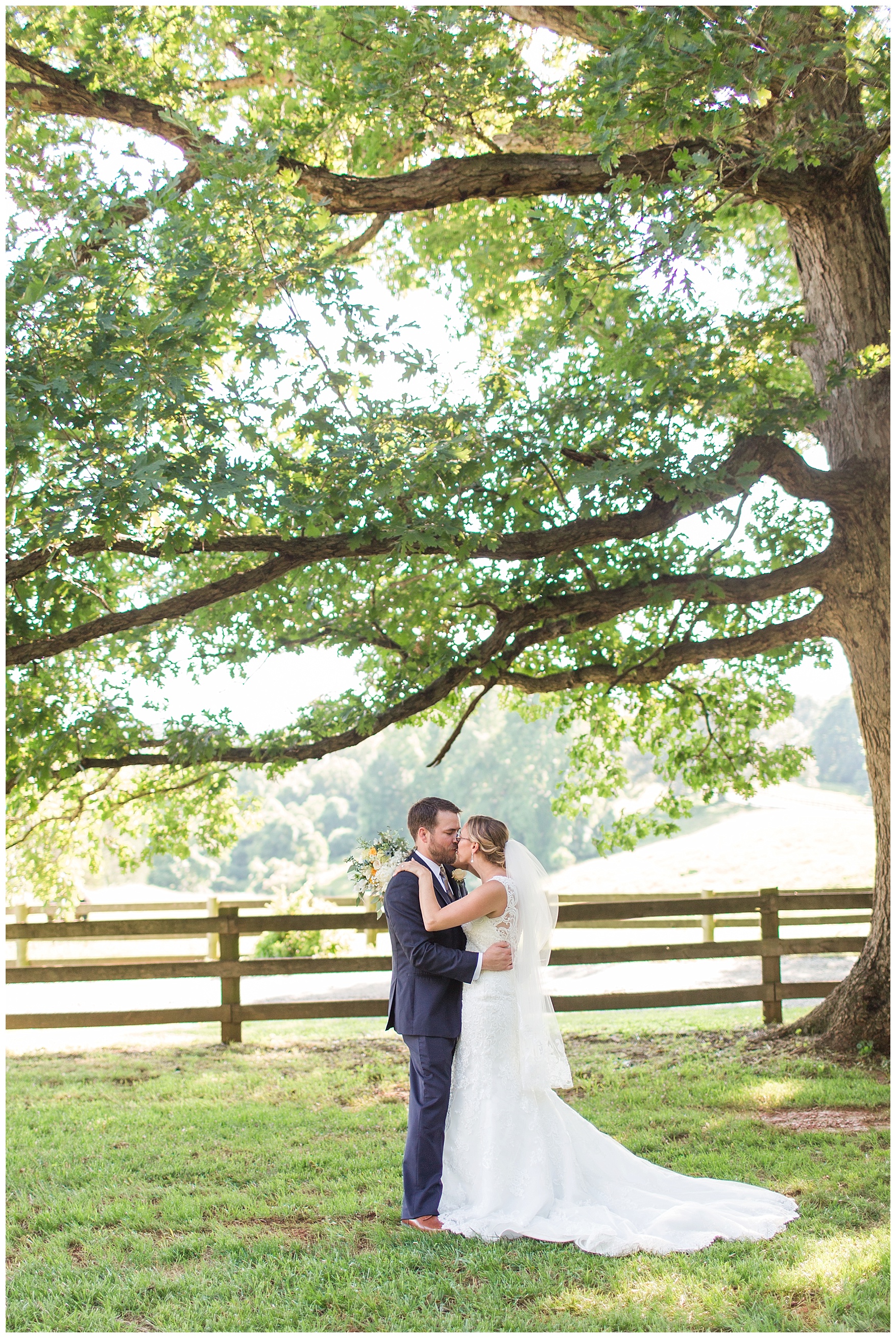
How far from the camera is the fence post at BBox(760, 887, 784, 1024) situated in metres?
9.37

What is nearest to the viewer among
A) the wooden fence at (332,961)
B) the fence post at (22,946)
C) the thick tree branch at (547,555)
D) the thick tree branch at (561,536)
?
the thick tree branch at (561,536)

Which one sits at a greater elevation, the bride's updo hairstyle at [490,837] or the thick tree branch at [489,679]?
the thick tree branch at [489,679]

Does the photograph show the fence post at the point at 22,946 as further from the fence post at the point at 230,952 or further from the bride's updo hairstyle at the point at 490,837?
the bride's updo hairstyle at the point at 490,837

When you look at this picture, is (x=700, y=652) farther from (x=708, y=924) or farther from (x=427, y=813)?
(x=708, y=924)

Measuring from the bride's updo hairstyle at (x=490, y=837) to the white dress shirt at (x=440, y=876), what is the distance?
0.25m

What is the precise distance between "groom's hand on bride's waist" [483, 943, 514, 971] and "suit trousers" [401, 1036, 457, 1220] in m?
0.41

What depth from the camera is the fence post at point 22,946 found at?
13688mm

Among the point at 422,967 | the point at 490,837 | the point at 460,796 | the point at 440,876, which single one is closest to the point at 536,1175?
the point at 422,967

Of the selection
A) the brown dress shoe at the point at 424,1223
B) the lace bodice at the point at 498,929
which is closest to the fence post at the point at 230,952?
the lace bodice at the point at 498,929

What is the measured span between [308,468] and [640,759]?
234 feet

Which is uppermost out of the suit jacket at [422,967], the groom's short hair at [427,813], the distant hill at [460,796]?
the groom's short hair at [427,813]

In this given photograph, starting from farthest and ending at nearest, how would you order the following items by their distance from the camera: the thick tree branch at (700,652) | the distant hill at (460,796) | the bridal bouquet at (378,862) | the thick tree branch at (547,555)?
the distant hill at (460,796) < the thick tree branch at (700,652) < the thick tree branch at (547,555) < the bridal bouquet at (378,862)

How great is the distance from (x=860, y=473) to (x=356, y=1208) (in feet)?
21.0

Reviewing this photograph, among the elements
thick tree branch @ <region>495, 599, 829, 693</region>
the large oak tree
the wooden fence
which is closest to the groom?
the large oak tree
